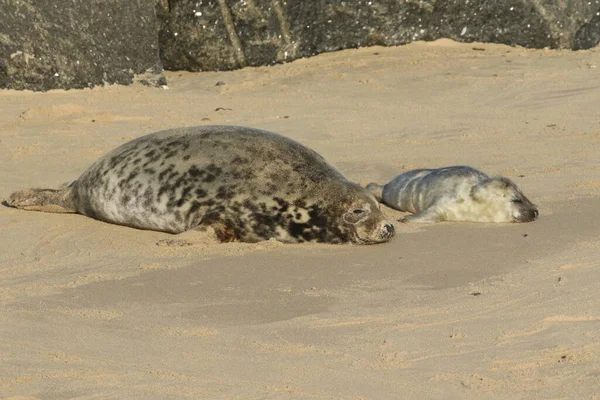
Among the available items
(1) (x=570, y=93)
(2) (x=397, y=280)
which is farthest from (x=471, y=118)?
(2) (x=397, y=280)

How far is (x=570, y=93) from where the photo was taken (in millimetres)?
10344

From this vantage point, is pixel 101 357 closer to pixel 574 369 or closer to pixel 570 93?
pixel 574 369

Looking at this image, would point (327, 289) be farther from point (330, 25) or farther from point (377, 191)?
point (330, 25)

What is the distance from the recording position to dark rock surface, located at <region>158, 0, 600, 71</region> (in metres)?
11.8

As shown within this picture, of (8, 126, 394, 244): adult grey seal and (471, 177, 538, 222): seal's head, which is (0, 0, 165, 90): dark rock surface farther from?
(471, 177, 538, 222): seal's head

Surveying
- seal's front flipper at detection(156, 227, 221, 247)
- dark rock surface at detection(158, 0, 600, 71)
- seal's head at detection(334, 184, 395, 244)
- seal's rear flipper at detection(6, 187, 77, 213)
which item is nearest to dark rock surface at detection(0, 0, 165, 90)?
dark rock surface at detection(158, 0, 600, 71)

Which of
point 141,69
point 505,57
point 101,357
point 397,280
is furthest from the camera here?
point 505,57

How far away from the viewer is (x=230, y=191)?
620 centimetres

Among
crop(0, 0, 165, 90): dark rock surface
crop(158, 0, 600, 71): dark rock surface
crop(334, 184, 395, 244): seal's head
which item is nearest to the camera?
crop(334, 184, 395, 244): seal's head

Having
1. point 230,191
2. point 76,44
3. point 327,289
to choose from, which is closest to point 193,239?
point 230,191

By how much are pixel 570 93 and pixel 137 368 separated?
7.06 metres

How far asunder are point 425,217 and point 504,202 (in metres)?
0.41

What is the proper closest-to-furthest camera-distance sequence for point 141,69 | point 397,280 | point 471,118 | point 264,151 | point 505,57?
point 397,280
point 264,151
point 471,118
point 141,69
point 505,57

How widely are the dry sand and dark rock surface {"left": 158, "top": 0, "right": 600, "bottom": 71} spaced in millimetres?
2262
